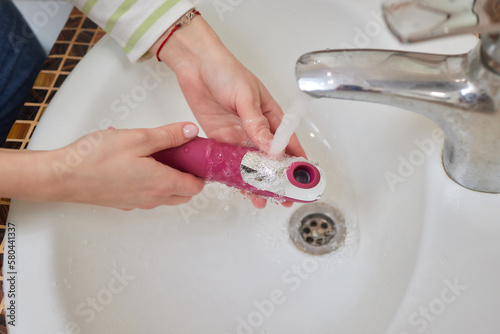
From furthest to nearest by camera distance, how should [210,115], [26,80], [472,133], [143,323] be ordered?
[26,80]
[210,115]
[143,323]
[472,133]

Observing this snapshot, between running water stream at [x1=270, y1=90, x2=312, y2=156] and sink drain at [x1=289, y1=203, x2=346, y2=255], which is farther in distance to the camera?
sink drain at [x1=289, y1=203, x2=346, y2=255]

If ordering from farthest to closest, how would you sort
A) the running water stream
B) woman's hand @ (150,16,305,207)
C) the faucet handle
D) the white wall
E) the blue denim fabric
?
the white wall
the blue denim fabric
woman's hand @ (150,16,305,207)
the running water stream
the faucet handle

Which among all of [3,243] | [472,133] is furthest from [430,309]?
[3,243]

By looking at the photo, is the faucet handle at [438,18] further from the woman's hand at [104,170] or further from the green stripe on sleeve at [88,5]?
the green stripe on sleeve at [88,5]

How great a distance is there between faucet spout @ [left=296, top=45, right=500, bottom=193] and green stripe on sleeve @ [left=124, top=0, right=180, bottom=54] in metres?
0.23

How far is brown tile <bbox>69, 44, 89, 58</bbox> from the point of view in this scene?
52cm

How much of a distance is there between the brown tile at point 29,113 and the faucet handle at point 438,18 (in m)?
0.39

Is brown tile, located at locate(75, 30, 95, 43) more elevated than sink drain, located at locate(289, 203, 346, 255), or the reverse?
brown tile, located at locate(75, 30, 95, 43)

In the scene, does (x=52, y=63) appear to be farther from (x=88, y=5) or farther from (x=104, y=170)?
(x=104, y=170)

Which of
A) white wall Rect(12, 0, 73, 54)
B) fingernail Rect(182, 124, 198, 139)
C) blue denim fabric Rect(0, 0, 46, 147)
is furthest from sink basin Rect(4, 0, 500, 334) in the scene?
white wall Rect(12, 0, 73, 54)

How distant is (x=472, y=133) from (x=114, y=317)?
34 centimetres

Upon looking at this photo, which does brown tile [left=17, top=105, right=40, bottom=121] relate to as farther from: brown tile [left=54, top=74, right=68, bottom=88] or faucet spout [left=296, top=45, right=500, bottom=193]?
faucet spout [left=296, top=45, right=500, bottom=193]

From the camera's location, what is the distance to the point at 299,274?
0.48m

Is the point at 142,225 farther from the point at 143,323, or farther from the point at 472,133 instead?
the point at 472,133
